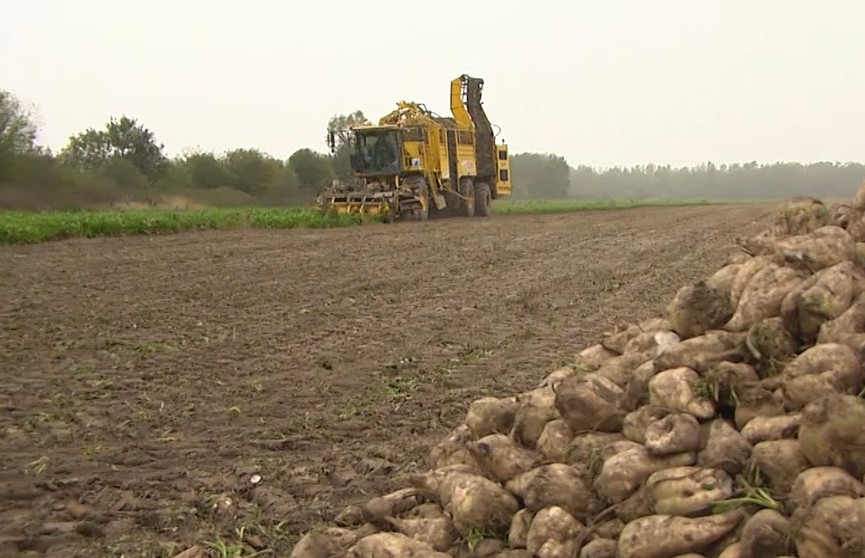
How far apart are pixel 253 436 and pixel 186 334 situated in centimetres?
307

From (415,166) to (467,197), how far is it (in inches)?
143

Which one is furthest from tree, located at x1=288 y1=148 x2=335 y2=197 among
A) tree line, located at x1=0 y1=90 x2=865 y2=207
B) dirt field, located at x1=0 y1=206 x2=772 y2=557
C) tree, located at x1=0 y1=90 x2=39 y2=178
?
dirt field, located at x1=0 y1=206 x2=772 y2=557

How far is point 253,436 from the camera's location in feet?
17.7

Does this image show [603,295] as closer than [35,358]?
No

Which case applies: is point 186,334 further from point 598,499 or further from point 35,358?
point 598,499

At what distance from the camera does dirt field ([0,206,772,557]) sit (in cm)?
434

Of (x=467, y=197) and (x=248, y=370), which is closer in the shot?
(x=248, y=370)

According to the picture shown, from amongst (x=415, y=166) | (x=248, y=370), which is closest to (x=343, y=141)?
(x=415, y=166)

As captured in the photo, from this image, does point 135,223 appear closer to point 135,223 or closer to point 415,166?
point 135,223

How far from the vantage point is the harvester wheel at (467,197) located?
89.7ft

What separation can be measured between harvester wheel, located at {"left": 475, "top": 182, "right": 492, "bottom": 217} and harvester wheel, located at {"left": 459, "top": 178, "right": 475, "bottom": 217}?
0.40m

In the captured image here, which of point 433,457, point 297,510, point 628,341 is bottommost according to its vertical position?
point 297,510

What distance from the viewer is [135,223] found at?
19.6 meters

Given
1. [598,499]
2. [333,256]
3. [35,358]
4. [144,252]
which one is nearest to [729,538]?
[598,499]
